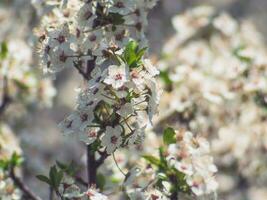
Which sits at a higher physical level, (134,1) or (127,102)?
(134,1)

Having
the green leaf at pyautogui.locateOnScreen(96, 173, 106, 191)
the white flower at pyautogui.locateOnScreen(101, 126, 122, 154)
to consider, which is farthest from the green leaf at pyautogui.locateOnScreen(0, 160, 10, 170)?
the white flower at pyautogui.locateOnScreen(101, 126, 122, 154)

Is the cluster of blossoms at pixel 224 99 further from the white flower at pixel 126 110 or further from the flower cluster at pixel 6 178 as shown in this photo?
the white flower at pixel 126 110

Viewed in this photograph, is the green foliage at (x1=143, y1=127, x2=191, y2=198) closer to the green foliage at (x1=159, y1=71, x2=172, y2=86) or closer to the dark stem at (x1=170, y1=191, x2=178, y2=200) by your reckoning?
the dark stem at (x1=170, y1=191, x2=178, y2=200)

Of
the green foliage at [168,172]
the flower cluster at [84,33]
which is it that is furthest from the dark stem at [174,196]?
the flower cluster at [84,33]

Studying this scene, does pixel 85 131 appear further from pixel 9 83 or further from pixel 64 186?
pixel 9 83

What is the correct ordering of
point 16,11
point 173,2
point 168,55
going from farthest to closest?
point 173,2 → point 16,11 → point 168,55

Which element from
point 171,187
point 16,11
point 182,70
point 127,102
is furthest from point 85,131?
point 16,11

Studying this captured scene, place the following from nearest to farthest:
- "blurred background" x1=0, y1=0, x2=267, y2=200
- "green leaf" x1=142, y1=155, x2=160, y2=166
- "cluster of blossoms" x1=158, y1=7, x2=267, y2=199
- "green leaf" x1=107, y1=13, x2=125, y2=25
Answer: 1. "green leaf" x1=107, y1=13, x2=125, y2=25
2. "green leaf" x1=142, y1=155, x2=160, y2=166
3. "cluster of blossoms" x1=158, y1=7, x2=267, y2=199
4. "blurred background" x1=0, y1=0, x2=267, y2=200
